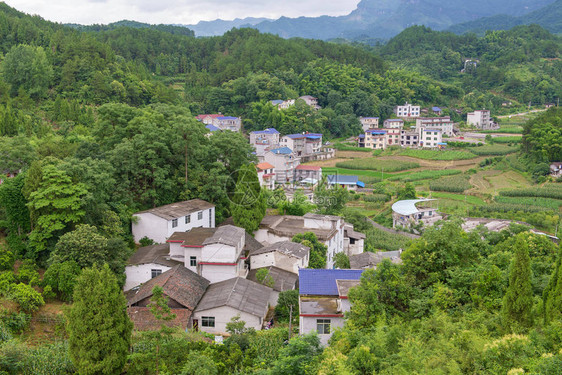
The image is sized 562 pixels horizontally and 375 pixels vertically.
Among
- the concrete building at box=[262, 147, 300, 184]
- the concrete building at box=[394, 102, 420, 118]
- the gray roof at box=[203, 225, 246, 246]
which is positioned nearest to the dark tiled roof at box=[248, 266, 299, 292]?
the gray roof at box=[203, 225, 246, 246]

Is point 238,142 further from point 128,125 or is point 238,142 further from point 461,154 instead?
point 461,154

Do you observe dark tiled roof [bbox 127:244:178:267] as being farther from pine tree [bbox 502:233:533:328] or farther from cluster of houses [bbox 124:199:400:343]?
pine tree [bbox 502:233:533:328]

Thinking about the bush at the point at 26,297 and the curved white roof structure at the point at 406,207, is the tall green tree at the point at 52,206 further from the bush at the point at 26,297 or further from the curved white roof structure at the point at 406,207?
the curved white roof structure at the point at 406,207

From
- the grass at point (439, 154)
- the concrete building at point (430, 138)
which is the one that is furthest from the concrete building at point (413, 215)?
the concrete building at point (430, 138)

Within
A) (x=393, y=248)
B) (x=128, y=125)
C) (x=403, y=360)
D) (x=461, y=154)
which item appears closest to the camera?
(x=403, y=360)

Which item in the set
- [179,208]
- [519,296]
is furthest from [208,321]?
[519,296]

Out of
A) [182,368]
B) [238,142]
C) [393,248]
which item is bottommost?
[393,248]

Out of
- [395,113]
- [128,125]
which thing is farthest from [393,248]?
[395,113]
